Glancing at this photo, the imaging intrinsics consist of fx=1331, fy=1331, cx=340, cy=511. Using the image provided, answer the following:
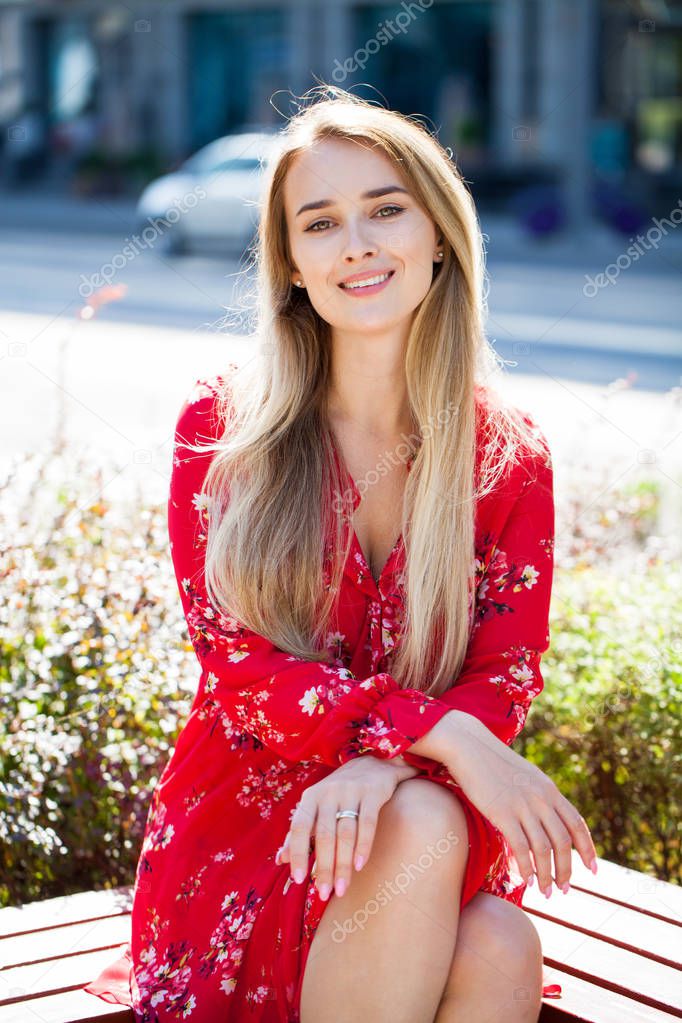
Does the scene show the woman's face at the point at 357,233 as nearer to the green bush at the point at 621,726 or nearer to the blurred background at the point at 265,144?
the green bush at the point at 621,726

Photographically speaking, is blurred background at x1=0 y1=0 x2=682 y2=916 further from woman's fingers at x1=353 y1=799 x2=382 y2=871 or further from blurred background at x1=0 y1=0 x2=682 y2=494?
woman's fingers at x1=353 y1=799 x2=382 y2=871

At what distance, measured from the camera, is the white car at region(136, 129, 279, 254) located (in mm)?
15672

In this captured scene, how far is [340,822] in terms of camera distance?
6.19 ft

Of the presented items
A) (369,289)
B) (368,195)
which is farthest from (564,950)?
(368,195)

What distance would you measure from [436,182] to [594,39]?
20.7 m

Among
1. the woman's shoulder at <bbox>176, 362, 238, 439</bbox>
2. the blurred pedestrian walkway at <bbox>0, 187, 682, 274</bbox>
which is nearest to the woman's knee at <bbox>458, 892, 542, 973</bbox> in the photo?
the woman's shoulder at <bbox>176, 362, 238, 439</bbox>

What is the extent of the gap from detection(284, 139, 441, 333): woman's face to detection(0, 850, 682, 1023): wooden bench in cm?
112

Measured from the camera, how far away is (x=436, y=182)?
7.79 feet

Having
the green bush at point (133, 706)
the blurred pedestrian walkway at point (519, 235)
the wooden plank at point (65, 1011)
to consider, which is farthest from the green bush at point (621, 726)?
the blurred pedestrian walkway at point (519, 235)

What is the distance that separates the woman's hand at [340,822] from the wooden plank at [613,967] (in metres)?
0.51

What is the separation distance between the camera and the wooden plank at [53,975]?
2090 mm

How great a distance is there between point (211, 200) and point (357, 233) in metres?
13.9

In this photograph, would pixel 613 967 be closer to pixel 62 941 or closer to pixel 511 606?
pixel 511 606

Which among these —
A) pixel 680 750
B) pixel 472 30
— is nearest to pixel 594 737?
pixel 680 750
